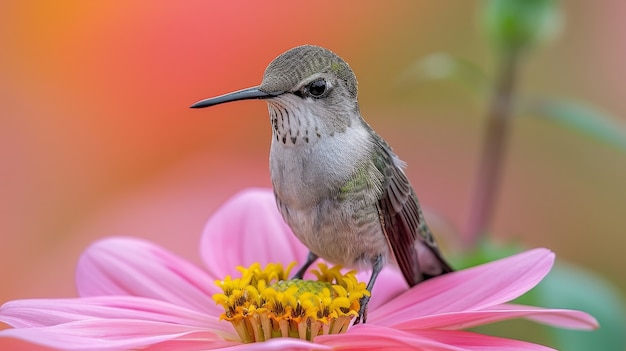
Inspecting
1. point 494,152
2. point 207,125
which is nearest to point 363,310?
point 494,152

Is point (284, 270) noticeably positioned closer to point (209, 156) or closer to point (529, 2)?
point (529, 2)

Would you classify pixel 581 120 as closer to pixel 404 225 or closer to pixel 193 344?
pixel 404 225

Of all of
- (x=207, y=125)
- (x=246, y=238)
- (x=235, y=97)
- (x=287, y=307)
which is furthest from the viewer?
(x=207, y=125)

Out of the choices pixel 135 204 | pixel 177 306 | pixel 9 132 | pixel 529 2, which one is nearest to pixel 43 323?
pixel 177 306

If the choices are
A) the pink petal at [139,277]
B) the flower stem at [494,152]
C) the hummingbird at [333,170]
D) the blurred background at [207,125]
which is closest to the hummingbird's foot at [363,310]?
the hummingbird at [333,170]

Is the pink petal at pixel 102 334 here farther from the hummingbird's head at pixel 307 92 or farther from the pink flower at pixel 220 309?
the hummingbird's head at pixel 307 92

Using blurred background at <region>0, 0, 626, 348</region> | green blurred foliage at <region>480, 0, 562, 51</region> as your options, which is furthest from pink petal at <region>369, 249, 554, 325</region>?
blurred background at <region>0, 0, 626, 348</region>
